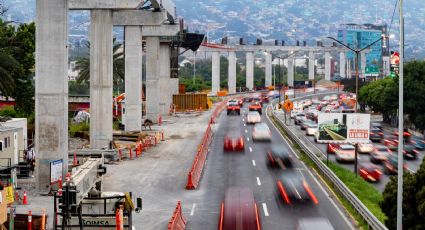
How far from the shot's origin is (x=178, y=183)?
39156mm

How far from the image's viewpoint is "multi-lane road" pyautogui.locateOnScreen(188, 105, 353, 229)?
93.2 ft

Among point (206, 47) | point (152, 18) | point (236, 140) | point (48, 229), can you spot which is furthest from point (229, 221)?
point (206, 47)

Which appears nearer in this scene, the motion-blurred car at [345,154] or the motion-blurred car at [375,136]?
the motion-blurred car at [345,154]

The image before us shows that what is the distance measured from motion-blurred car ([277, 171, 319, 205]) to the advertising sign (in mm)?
11485

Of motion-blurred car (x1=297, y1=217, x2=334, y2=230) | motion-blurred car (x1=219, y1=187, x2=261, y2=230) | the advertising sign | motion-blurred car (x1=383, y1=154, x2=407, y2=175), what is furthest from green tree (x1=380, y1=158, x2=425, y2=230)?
motion-blurred car (x1=383, y1=154, x2=407, y2=175)

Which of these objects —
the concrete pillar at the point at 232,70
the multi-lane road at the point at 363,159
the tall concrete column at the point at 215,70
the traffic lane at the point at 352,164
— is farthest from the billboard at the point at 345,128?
the concrete pillar at the point at 232,70

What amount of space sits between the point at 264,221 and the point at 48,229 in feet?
28.7

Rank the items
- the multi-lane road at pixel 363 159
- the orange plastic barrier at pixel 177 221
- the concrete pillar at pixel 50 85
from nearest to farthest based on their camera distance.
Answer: the orange plastic barrier at pixel 177 221
the concrete pillar at pixel 50 85
the multi-lane road at pixel 363 159

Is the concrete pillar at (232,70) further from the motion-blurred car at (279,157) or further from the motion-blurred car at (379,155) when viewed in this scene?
the motion-blurred car at (379,155)

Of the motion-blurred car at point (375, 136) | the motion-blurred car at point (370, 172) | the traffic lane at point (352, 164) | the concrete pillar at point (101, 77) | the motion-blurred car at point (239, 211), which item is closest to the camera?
the motion-blurred car at point (239, 211)

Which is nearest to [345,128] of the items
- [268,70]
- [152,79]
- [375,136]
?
[375,136]

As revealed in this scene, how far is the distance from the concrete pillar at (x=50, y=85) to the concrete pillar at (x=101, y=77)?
1832cm

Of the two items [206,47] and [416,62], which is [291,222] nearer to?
[416,62]

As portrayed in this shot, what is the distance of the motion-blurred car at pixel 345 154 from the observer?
172ft
